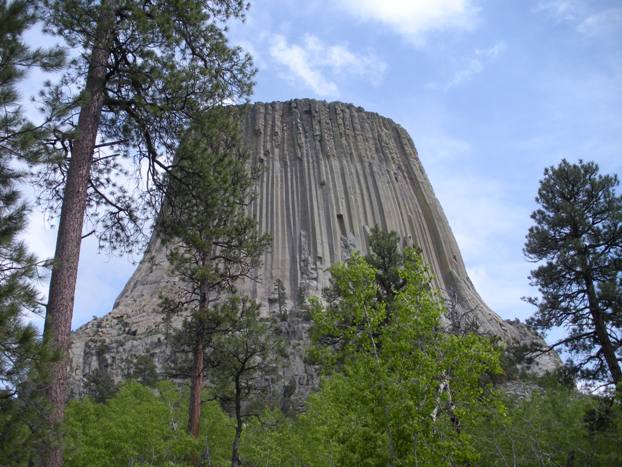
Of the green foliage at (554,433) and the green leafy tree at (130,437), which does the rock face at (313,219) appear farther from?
the green foliage at (554,433)

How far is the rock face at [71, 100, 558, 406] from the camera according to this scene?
1433 inches

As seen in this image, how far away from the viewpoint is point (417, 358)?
8.85m

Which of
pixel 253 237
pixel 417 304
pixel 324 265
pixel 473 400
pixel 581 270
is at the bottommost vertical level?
pixel 473 400

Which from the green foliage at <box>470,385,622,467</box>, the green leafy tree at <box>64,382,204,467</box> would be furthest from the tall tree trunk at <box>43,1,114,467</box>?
the green foliage at <box>470,385,622,467</box>

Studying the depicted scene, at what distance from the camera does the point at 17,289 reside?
5.50 m

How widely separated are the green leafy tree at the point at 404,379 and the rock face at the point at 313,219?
2288 cm

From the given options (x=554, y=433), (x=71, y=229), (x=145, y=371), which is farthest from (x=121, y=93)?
(x=145, y=371)

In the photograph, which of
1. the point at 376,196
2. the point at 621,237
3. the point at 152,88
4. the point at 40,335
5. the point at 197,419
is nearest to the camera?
the point at 40,335

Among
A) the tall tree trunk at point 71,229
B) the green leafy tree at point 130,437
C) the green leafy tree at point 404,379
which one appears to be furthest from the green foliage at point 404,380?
the green leafy tree at point 130,437

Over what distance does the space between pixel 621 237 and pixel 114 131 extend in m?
13.5

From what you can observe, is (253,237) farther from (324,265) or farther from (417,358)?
(324,265)

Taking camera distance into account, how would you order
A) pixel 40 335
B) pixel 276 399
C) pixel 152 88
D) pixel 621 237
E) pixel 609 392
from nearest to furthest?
pixel 40 335 < pixel 152 88 < pixel 609 392 < pixel 621 237 < pixel 276 399

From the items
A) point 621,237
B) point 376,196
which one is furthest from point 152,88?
point 376,196

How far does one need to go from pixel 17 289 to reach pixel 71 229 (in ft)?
7.51
